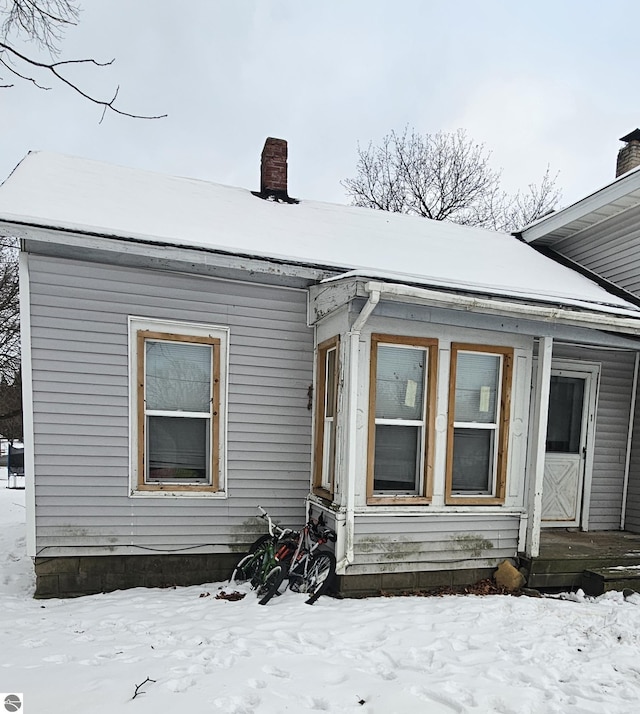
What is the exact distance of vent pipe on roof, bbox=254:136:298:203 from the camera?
7.34 m

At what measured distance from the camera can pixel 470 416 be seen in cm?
527

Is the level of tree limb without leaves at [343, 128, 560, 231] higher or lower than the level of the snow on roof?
higher

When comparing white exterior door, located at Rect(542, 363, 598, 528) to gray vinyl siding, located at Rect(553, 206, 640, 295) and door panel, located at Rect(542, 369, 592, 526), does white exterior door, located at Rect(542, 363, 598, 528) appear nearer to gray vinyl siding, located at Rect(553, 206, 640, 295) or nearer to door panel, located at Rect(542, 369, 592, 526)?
door panel, located at Rect(542, 369, 592, 526)

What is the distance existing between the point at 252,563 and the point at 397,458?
183 centimetres

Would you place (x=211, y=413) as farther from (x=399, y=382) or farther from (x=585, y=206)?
(x=585, y=206)

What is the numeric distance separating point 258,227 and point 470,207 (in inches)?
643

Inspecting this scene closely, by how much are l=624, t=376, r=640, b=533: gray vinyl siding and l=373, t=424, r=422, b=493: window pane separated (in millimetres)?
3872

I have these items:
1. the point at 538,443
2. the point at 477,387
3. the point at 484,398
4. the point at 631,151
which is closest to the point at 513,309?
the point at 477,387

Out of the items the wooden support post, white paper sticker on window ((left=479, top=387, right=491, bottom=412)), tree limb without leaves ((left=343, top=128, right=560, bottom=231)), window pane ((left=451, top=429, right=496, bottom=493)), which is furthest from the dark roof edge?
tree limb without leaves ((left=343, top=128, right=560, bottom=231))

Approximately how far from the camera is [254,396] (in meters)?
5.34

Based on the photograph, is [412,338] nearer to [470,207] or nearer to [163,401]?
[163,401]

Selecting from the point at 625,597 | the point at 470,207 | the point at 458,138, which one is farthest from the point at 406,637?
the point at 458,138

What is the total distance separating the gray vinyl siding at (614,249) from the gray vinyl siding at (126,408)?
4.80 meters

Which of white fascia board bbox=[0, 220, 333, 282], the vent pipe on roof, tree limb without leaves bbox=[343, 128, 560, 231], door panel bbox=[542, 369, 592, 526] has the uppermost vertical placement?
tree limb without leaves bbox=[343, 128, 560, 231]
